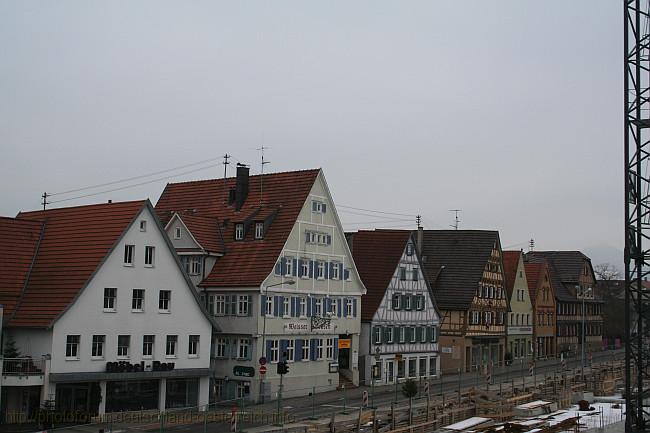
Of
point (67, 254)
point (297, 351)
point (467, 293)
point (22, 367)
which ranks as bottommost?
point (22, 367)

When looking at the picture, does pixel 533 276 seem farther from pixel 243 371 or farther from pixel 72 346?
pixel 72 346

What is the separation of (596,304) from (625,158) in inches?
3022

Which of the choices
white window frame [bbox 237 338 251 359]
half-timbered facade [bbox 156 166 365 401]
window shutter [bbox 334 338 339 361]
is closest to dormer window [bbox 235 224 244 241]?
half-timbered facade [bbox 156 166 365 401]

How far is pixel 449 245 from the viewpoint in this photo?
264ft

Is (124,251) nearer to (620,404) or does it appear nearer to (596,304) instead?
(620,404)

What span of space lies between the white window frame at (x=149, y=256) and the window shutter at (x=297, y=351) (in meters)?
12.0

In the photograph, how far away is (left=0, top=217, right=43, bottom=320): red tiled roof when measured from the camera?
152 feet

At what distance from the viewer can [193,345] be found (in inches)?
2010

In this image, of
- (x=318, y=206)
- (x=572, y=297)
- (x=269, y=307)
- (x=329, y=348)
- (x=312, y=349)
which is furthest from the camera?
(x=572, y=297)

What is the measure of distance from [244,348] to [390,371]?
→ 14970 millimetres

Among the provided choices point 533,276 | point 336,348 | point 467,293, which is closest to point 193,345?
point 336,348

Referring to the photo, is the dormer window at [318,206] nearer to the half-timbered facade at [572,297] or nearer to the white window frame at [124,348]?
the white window frame at [124,348]

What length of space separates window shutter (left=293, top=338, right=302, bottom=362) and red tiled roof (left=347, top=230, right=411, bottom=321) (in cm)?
816

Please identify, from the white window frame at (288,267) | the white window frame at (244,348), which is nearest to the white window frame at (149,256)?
the white window frame at (244,348)
